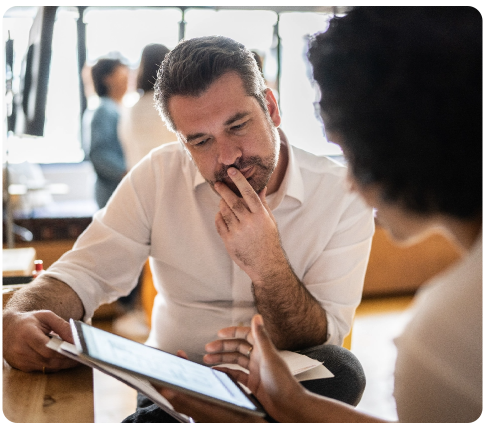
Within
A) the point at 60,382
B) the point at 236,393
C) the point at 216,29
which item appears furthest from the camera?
the point at 216,29

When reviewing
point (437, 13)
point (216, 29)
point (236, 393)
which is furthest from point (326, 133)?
point (216, 29)

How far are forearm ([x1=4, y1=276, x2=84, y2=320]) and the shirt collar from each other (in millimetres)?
370

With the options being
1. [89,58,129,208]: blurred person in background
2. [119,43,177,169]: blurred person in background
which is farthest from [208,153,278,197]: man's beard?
[89,58,129,208]: blurred person in background

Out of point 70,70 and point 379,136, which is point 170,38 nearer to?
point 70,70

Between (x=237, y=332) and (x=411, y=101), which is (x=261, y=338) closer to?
(x=237, y=332)

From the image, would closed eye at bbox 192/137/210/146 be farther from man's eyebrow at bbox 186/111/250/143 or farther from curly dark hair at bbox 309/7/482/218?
curly dark hair at bbox 309/7/482/218

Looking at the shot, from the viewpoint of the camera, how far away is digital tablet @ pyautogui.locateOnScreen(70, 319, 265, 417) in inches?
25.3

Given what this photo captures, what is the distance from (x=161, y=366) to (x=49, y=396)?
0.72 feet

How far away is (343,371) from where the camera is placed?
909mm

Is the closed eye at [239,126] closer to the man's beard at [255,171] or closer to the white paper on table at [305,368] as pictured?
the man's beard at [255,171]

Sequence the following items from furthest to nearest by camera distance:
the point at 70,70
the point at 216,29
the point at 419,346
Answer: the point at 70,70, the point at 216,29, the point at 419,346

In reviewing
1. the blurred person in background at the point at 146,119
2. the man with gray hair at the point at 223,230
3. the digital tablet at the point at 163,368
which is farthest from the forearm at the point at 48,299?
the blurred person in background at the point at 146,119

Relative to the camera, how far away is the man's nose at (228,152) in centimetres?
104
